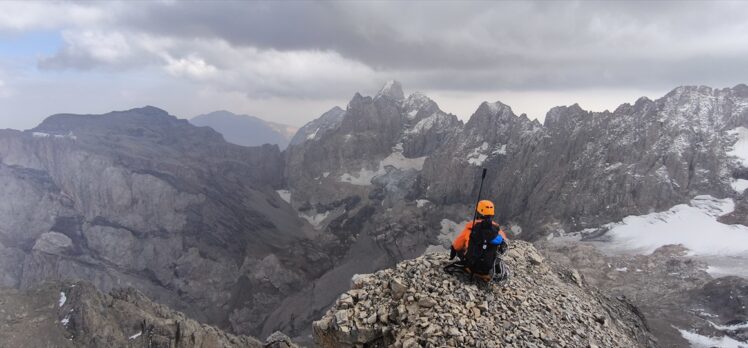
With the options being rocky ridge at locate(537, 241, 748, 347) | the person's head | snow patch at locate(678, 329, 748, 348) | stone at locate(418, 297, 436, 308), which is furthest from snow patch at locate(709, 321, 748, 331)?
stone at locate(418, 297, 436, 308)

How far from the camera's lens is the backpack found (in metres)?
18.3

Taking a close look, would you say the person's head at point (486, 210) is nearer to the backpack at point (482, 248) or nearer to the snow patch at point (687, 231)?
the backpack at point (482, 248)

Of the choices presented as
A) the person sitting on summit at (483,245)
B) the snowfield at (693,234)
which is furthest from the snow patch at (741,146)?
the person sitting on summit at (483,245)

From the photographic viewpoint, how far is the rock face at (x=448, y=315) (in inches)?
661

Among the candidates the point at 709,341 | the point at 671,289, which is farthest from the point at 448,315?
the point at 671,289

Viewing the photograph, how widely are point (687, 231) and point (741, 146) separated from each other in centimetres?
4021

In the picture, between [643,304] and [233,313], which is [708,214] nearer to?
[643,304]

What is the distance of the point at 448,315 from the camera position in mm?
17109

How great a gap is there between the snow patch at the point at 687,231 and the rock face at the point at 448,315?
104160 mm

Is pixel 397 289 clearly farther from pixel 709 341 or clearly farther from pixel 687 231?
pixel 687 231

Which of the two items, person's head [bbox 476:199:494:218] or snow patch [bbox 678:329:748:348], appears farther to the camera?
snow patch [bbox 678:329:748:348]

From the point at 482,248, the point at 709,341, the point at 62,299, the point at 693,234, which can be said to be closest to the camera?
the point at 482,248

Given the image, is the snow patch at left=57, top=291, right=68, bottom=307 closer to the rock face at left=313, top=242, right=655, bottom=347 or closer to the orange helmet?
the rock face at left=313, top=242, right=655, bottom=347

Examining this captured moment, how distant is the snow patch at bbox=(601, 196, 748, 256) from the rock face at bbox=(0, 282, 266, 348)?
91.5m
